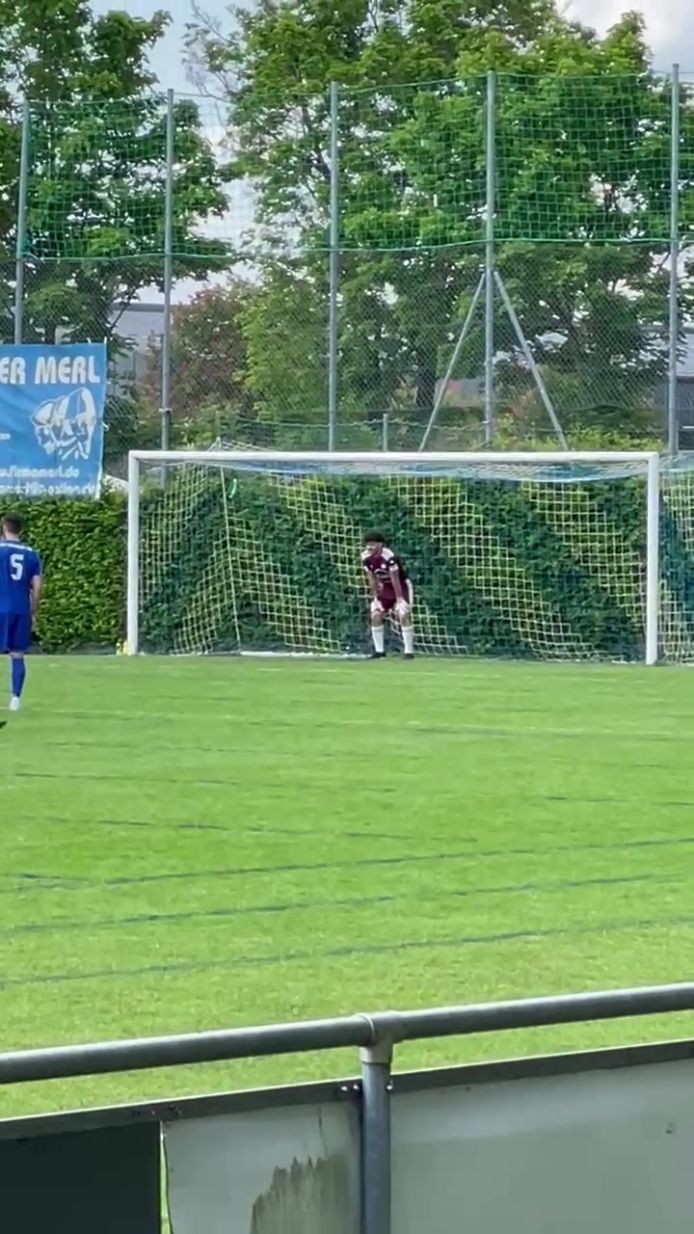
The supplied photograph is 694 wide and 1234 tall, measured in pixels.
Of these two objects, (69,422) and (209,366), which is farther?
(209,366)

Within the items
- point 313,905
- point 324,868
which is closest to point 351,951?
point 313,905

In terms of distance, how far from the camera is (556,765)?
→ 49.1ft

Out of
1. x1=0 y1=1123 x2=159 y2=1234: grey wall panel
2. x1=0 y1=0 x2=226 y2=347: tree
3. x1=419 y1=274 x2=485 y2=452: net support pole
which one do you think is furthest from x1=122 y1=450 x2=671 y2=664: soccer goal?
x1=0 y1=1123 x2=159 y2=1234: grey wall panel

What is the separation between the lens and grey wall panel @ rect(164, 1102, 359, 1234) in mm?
3080

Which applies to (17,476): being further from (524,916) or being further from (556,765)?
(524,916)

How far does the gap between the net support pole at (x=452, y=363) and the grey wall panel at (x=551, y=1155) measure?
83.4 feet

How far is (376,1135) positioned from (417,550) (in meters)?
25.5

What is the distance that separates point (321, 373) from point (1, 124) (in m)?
11.2

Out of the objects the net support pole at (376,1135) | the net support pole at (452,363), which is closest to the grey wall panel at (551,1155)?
the net support pole at (376,1135)

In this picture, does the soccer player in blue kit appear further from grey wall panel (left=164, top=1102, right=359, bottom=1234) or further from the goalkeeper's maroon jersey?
grey wall panel (left=164, top=1102, right=359, bottom=1234)

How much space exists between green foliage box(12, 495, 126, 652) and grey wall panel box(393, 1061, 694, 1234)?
2588 centimetres

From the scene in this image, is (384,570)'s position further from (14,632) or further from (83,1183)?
(83,1183)

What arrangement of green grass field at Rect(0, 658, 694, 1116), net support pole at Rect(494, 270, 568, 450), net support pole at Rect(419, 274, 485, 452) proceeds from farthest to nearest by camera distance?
net support pole at Rect(419, 274, 485, 452), net support pole at Rect(494, 270, 568, 450), green grass field at Rect(0, 658, 694, 1116)

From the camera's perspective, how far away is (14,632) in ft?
62.0
